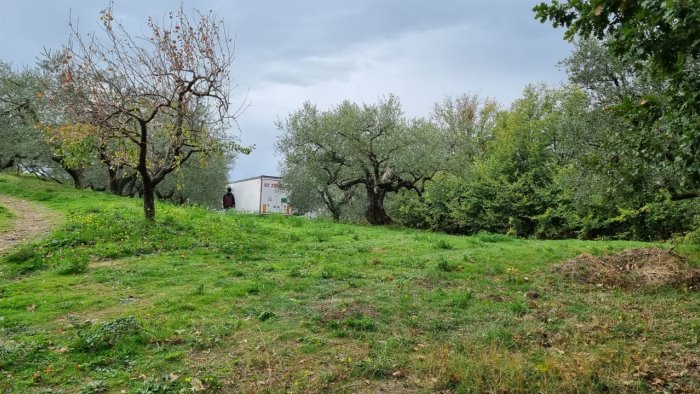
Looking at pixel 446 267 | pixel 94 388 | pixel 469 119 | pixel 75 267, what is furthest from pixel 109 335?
pixel 469 119

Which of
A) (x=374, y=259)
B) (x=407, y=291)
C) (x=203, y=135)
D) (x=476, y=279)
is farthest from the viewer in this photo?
(x=203, y=135)

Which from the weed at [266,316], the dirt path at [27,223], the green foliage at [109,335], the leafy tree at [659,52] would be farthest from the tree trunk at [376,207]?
the green foliage at [109,335]

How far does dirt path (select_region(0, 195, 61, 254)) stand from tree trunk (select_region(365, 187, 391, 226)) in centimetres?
1523

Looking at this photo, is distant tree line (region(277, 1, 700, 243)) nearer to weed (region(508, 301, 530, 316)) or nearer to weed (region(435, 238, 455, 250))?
weed (region(508, 301, 530, 316))

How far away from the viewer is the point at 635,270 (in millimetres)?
9148

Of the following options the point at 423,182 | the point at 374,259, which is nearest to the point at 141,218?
the point at 374,259

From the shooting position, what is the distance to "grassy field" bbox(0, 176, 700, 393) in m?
4.68

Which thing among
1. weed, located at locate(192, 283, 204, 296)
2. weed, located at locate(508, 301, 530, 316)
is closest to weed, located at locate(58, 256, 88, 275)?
weed, located at locate(192, 283, 204, 296)

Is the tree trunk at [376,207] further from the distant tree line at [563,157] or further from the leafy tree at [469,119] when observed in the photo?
the leafy tree at [469,119]

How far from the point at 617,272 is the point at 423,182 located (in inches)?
712

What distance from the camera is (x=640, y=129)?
6094 mm

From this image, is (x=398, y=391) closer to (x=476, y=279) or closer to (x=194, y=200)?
(x=476, y=279)

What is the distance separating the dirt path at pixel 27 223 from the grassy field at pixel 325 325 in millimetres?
1573

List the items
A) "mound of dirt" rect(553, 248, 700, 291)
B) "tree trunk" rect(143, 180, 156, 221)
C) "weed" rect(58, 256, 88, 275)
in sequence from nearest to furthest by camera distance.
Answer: "mound of dirt" rect(553, 248, 700, 291) < "weed" rect(58, 256, 88, 275) < "tree trunk" rect(143, 180, 156, 221)
